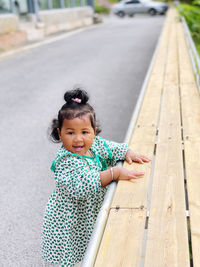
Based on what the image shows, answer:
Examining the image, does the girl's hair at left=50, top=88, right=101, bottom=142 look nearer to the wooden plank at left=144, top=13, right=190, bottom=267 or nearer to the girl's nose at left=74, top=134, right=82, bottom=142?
the girl's nose at left=74, top=134, right=82, bottom=142

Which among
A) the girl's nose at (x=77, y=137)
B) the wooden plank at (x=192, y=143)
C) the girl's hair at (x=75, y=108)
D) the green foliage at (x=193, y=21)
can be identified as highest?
the girl's hair at (x=75, y=108)

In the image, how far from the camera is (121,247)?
1776 millimetres

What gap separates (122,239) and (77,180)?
1.67 ft

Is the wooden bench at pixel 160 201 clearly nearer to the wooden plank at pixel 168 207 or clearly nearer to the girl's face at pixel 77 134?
the wooden plank at pixel 168 207

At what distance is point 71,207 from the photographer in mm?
2328

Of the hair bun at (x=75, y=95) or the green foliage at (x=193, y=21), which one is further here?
the green foliage at (x=193, y=21)

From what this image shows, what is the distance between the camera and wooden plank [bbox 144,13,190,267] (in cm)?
Answer: 170

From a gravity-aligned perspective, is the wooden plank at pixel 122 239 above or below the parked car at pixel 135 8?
above

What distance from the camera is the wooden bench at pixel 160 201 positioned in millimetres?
1722

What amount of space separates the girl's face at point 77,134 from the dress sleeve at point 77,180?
12cm

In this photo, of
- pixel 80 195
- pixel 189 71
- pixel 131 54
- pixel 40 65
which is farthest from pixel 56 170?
pixel 131 54

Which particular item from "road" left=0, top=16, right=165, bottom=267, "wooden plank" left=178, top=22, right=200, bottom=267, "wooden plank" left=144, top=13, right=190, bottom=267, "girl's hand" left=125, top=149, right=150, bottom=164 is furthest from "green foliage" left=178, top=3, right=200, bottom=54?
"girl's hand" left=125, top=149, right=150, bottom=164

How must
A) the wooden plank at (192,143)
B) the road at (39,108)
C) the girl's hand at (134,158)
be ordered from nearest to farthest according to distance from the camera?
1. the wooden plank at (192,143)
2. the girl's hand at (134,158)
3. the road at (39,108)

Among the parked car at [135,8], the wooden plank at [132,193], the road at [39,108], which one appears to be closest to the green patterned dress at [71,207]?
the wooden plank at [132,193]
